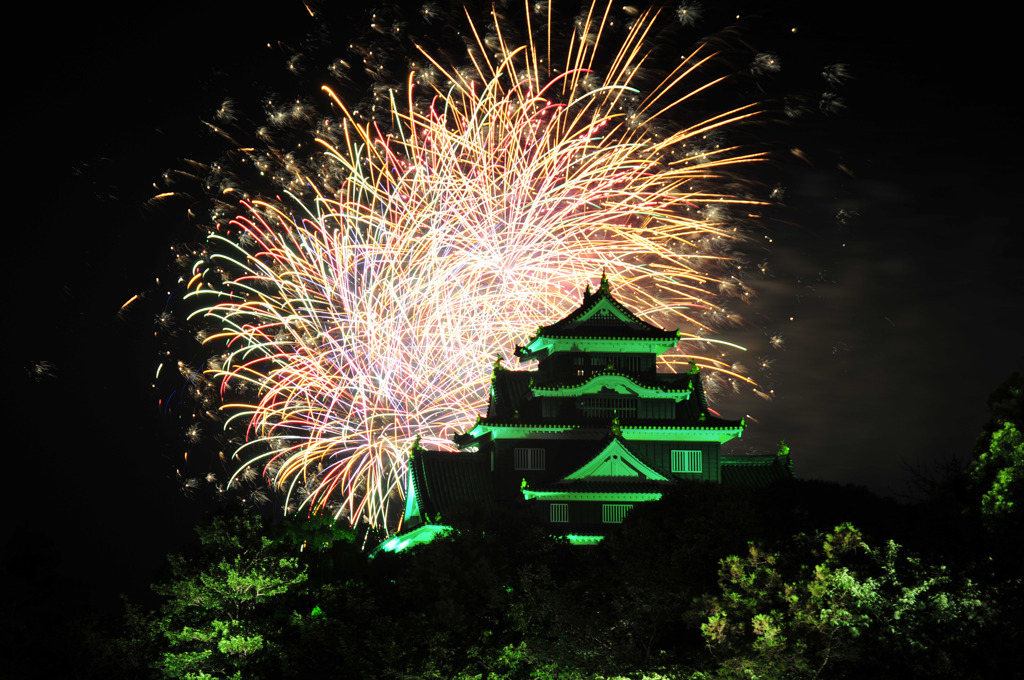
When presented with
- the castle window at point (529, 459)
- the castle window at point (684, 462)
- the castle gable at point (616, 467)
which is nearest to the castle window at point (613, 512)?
the castle gable at point (616, 467)

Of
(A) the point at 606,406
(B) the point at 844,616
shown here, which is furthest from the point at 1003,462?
(A) the point at 606,406

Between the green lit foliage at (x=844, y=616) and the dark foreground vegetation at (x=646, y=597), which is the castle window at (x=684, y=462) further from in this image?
the green lit foliage at (x=844, y=616)

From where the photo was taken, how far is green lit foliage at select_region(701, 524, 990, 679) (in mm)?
24375

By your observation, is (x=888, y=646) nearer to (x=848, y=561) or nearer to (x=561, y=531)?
(x=848, y=561)

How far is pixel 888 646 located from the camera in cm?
2492

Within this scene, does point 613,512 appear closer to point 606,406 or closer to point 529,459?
point 529,459

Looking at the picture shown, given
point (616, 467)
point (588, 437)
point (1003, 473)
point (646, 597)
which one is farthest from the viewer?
point (588, 437)

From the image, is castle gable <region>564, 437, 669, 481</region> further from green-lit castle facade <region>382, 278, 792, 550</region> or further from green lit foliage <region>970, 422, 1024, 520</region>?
green lit foliage <region>970, 422, 1024, 520</region>

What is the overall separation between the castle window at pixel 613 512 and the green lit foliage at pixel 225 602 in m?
13.8

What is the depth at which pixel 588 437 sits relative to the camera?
43875 mm

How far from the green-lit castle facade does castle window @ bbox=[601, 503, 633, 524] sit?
0.12 feet

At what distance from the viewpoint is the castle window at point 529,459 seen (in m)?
44.1

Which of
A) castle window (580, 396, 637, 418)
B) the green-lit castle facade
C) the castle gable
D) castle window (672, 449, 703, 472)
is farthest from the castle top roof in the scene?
the castle gable

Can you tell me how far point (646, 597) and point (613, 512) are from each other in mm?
13208
